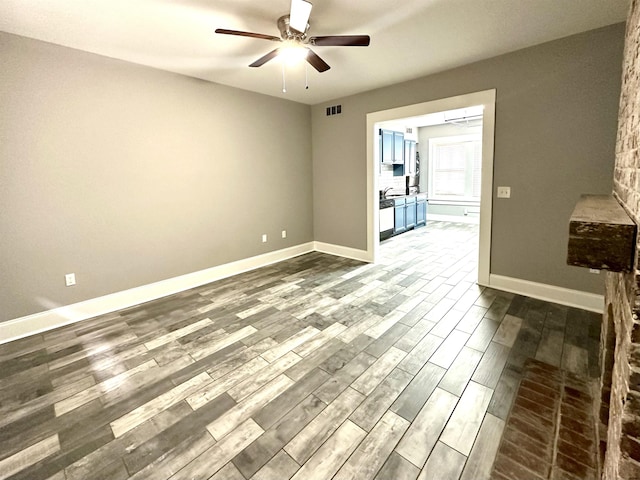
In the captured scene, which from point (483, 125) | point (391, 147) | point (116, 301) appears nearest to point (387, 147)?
point (391, 147)

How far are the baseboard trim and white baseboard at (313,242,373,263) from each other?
1.08m

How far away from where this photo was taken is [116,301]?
3.43 metres

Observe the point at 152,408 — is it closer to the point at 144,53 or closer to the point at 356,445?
the point at 356,445

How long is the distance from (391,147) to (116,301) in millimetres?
5941

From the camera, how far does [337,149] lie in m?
5.16

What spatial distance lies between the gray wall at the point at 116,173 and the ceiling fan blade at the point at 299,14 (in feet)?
7.12

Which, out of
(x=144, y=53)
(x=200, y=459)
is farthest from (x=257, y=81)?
(x=200, y=459)

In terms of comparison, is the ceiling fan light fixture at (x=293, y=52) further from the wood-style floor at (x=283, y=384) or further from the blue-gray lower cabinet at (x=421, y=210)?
the blue-gray lower cabinet at (x=421, y=210)

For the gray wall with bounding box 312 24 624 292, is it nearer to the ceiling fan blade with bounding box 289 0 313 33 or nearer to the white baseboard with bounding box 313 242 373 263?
the white baseboard with bounding box 313 242 373 263

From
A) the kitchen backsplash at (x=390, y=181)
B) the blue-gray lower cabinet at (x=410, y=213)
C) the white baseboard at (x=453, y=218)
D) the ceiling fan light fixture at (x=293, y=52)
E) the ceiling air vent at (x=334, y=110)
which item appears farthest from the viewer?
the white baseboard at (x=453, y=218)

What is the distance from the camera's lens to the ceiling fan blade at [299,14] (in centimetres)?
200

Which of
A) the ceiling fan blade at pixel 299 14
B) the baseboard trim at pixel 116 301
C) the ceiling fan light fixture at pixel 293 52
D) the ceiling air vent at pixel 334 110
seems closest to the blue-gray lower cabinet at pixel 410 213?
the ceiling air vent at pixel 334 110

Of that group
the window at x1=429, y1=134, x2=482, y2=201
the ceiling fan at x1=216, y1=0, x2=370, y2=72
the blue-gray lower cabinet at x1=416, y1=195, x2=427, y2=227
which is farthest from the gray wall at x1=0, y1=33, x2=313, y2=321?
the window at x1=429, y1=134, x2=482, y2=201

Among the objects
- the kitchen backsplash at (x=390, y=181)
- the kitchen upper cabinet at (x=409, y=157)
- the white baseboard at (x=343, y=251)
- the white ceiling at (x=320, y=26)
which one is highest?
the white ceiling at (x=320, y=26)
